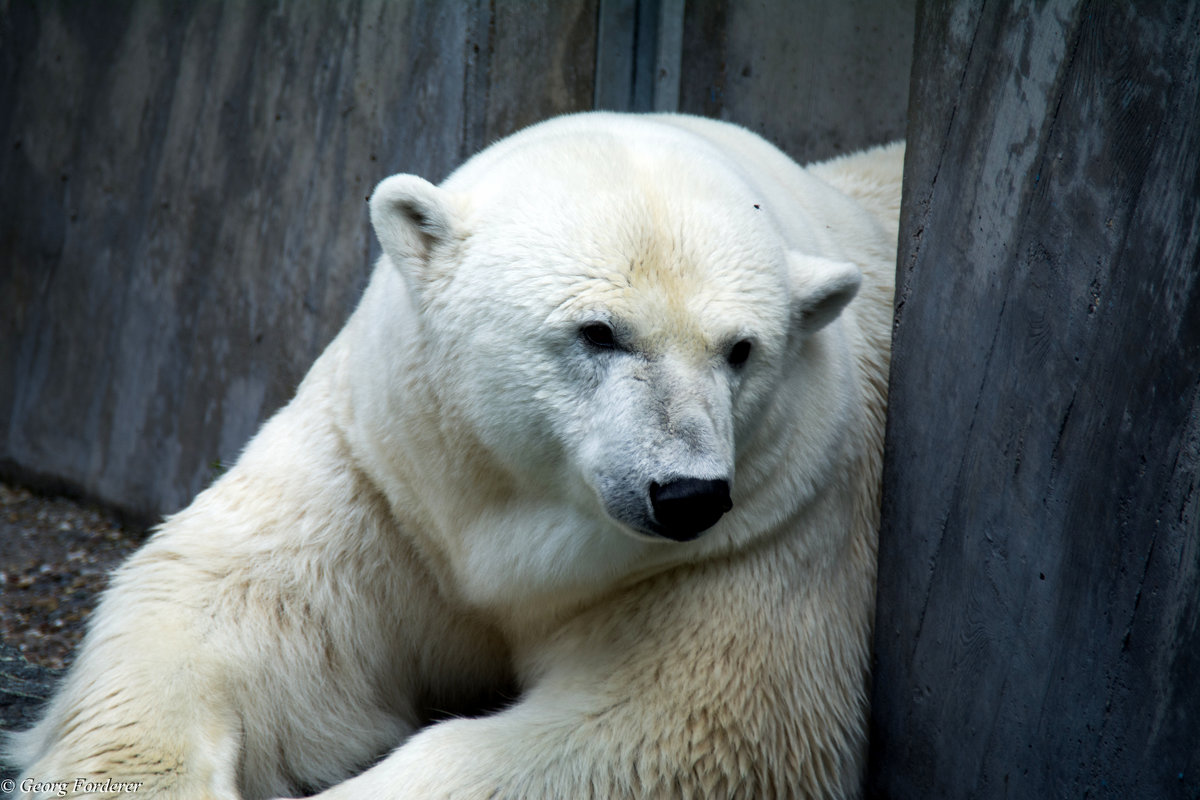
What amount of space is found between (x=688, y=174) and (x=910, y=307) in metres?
0.65

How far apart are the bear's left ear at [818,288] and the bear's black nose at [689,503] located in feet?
1.82

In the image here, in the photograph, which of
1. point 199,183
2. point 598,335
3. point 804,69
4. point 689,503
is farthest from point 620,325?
point 199,183

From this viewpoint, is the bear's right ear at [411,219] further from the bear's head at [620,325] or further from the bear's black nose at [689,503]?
the bear's black nose at [689,503]

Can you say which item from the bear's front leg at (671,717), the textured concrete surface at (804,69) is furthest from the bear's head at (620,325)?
the textured concrete surface at (804,69)

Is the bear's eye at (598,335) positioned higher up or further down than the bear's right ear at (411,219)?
further down

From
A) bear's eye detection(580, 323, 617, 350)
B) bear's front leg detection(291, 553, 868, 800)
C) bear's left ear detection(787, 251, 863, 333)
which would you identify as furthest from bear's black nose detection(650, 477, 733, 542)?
bear's left ear detection(787, 251, 863, 333)

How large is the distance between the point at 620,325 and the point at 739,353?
0.27m

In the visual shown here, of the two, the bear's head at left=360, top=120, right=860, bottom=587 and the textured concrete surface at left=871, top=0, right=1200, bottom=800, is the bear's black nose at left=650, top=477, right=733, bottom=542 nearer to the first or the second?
the bear's head at left=360, top=120, right=860, bottom=587

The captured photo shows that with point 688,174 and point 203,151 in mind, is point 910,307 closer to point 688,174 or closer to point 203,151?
point 688,174

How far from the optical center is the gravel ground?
4188mm

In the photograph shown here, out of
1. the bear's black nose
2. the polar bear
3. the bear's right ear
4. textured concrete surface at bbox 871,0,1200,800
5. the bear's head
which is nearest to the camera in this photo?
textured concrete surface at bbox 871,0,1200,800

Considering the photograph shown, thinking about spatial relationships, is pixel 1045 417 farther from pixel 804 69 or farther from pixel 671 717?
pixel 804 69

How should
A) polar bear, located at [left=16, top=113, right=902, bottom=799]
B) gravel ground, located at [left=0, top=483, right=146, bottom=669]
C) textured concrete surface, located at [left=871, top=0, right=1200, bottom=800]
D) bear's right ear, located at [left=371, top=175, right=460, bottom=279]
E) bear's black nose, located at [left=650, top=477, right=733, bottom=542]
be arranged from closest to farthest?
1. textured concrete surface, located at [left=871, top=0, right=1200, bottom=800]
2. bear's black nose, located at [left=650, top=477, right=733, bottom=542]
3. polar bear, located at [left=16, top=113, right=902, bottom=799]
4. bear's right ear, located at [left=371, top=175, right=460, bottom=279]
5. gravel ground, located at [left=0, top=483, right=146, bottom=669]

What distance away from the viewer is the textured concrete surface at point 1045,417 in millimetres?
2047
